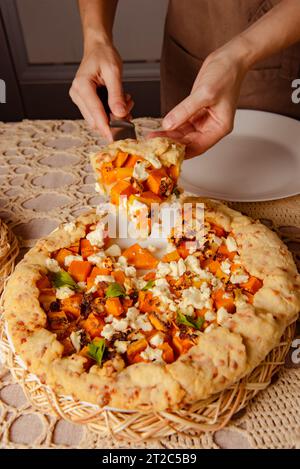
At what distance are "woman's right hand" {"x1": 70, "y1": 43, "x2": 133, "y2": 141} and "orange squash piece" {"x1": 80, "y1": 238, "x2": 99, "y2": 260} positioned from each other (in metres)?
0.36

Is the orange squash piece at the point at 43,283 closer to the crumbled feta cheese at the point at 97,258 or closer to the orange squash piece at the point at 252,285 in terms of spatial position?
the crumbled feta cheese at the point at 97,258

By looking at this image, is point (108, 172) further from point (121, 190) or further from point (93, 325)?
point (93, 325)

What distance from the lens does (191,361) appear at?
3.41ft

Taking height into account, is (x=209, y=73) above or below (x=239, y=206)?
above

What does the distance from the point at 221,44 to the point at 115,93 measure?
66 centimetres

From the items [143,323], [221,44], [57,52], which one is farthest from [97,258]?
[57,52]

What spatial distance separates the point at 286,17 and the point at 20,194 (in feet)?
3.64

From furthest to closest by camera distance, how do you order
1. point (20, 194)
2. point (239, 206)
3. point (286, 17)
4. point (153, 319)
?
point (20, 194) → point (239, 206) → point (286, 17) → point (153, 319)

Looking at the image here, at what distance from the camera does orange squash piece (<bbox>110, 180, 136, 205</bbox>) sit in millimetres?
1324

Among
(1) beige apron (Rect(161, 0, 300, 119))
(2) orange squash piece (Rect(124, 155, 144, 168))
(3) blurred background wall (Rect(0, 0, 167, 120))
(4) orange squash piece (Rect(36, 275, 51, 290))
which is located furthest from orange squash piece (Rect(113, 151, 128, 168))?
(3) blurred background wall (Rect(0, 0, 167, 120))

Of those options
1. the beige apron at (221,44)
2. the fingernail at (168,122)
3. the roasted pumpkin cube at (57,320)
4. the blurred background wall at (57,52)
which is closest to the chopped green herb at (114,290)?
the roasted pumpkin cube at (57,320)

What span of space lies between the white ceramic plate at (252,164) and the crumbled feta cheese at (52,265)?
562 mm

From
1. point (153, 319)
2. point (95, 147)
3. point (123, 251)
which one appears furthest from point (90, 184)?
point (153, 319)

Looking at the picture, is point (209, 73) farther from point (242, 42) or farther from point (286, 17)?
point (286, 17)
